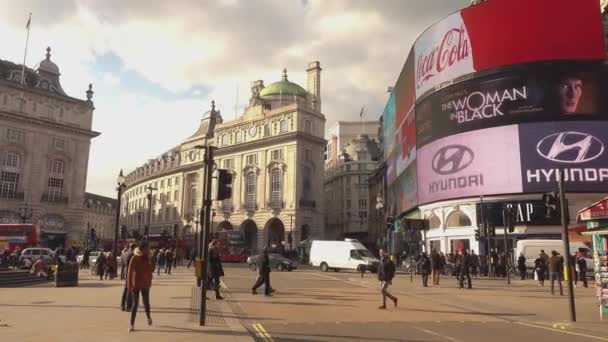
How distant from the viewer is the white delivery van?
35031 millimetres

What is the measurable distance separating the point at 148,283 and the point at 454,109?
37.3 meters

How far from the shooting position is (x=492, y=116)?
4028 centimetres

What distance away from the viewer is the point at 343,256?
3659cm

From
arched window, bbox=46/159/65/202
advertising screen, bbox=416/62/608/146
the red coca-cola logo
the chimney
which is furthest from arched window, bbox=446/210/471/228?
arched window, bbox=46/159/65/202

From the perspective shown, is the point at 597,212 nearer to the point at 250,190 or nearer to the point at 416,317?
the point at 416,317

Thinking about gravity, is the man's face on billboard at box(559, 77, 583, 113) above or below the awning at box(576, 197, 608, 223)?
above

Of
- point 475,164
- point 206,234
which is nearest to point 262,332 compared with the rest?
point 206,234

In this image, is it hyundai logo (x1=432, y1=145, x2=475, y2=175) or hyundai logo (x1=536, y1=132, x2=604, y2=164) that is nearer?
hyundai logo (x1=536, y1=132, x2=604, y2=164)

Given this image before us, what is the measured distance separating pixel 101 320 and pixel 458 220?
37.2 meters

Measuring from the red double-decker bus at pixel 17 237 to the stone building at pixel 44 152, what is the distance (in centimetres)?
2452

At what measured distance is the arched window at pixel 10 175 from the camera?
208 feet

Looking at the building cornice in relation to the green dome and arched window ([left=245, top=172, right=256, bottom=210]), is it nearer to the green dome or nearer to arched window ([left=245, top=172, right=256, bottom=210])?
arched window ([left=245, top=172, right=256, bottom=210])

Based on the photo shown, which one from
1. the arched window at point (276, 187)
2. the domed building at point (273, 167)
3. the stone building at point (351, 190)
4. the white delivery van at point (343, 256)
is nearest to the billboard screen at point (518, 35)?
the white delivery van at point (343, 256)

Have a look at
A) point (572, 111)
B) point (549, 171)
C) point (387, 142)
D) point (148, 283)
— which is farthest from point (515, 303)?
point (387, 142)
